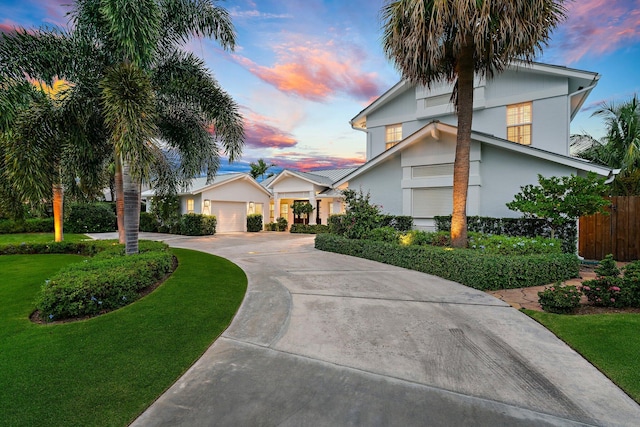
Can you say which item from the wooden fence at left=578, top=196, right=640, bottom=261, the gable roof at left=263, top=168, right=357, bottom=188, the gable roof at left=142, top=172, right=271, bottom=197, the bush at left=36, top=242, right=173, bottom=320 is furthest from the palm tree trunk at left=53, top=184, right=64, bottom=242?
the wooden fence at left=578, top=196, right=640, bottom=261

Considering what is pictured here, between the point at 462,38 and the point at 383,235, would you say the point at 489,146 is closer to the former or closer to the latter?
the point at 462,38

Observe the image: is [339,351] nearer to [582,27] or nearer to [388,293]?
[388,293]

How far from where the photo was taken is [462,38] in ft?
25.1

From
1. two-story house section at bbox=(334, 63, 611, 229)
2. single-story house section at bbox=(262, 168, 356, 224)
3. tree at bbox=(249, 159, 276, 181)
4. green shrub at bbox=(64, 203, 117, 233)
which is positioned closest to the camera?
two-story house section at bbox=(334, 63, 611, 229)

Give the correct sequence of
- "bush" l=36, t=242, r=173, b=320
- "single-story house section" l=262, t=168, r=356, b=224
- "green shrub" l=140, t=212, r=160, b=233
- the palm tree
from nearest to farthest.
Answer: "bush" l=36, t=242, r=173, b=320, the palm tree, "single-story house section" l=262, t=168, r=356, b=224, "green shrub" l=140, t=212, r=160, b=233

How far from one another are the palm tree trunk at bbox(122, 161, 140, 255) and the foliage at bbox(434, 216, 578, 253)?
34.8 ft

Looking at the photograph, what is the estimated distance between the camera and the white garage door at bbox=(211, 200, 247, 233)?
70.4 feet

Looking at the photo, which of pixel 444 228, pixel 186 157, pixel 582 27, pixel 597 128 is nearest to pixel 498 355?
pixel 444 228

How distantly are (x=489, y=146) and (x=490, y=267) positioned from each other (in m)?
6.49

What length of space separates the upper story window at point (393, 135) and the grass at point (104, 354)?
12319 millimetres

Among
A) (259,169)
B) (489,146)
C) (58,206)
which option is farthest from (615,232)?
(259,169)

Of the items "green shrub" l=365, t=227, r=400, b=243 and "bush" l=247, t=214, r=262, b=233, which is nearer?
"green shrub" l=365, t=227, r=400, b=243

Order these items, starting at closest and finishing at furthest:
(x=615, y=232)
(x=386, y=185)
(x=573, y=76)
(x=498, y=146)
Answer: (x=615, y=232) → (x=498, y=146) → (x=573, y=76) → (x=386, y=185)

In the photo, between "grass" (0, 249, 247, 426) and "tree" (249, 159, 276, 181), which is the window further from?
"tree" (249, 159, 276, 181)
